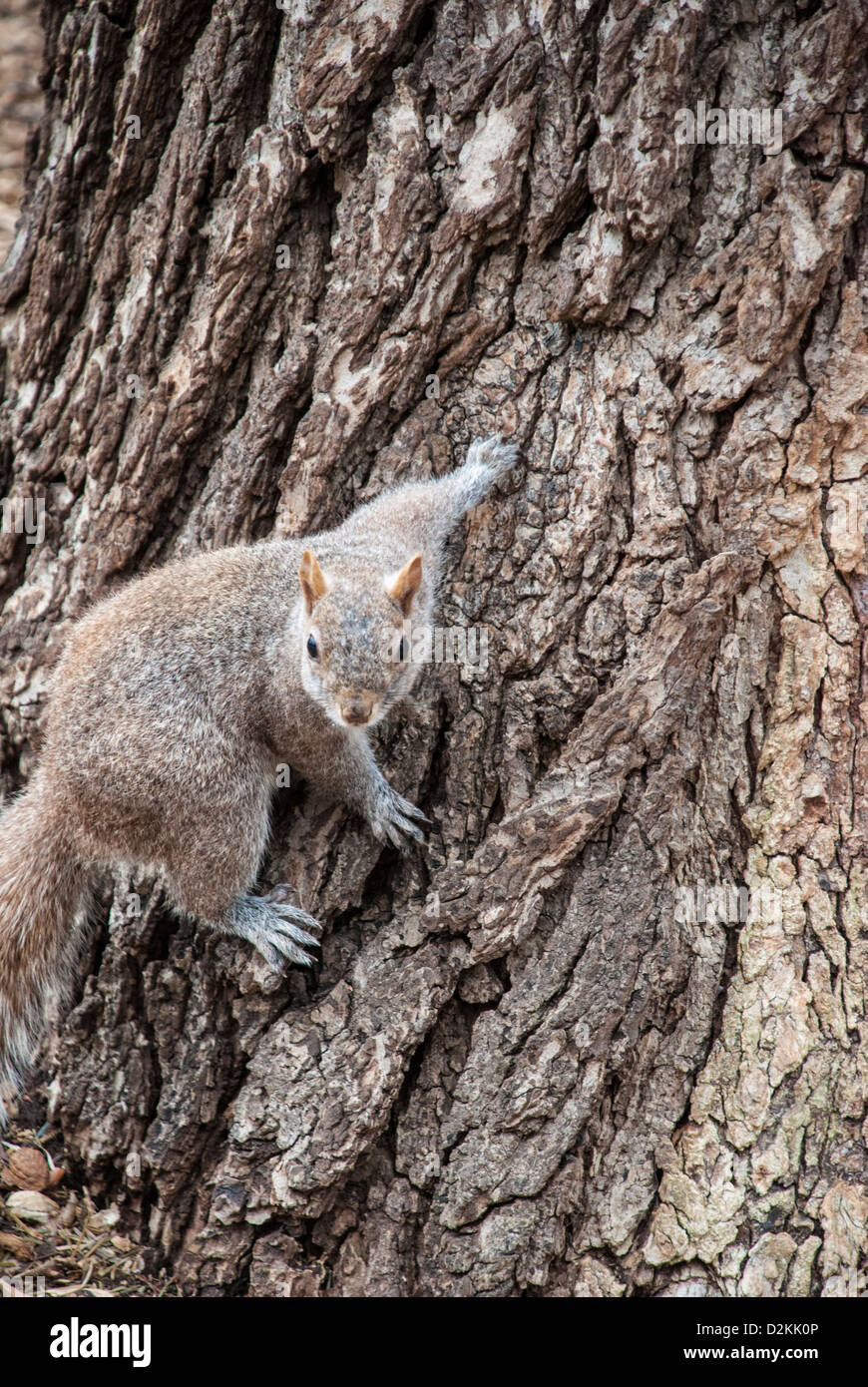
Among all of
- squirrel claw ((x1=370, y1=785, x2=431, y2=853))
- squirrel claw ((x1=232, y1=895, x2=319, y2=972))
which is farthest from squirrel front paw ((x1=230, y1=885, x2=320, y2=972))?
squirrel claw ((x1=370, y1=785, x2=431, y2=853))

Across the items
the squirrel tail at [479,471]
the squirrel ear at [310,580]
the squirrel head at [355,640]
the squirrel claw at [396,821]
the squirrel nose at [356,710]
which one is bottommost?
the squirrel claw at [396,821]

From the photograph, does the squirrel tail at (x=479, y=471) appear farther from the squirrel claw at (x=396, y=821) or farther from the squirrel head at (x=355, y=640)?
the squirrel claw at (x=396, y=821)

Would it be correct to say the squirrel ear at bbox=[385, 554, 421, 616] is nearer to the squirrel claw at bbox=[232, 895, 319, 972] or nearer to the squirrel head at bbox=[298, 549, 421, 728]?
the squirrel head at bbox=[298, 549, 421, 728]

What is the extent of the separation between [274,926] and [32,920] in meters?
0.92

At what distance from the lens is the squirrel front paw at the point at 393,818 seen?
11.3 feet

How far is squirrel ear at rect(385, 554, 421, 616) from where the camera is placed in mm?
3519

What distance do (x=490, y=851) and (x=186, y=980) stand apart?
3.88ft

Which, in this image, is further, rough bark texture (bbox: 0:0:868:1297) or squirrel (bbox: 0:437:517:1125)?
squirrel (bbox: 0:437:517:1125)

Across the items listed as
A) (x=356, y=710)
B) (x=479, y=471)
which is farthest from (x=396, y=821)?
(x=479, y=471)

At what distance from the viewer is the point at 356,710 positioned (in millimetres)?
3363

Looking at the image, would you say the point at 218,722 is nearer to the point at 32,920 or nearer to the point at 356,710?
the point at 356,710

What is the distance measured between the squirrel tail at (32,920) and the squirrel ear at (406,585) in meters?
1.38

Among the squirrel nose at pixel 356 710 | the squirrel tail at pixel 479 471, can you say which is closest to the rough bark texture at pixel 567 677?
the squirrel tail at pixel 479 471
